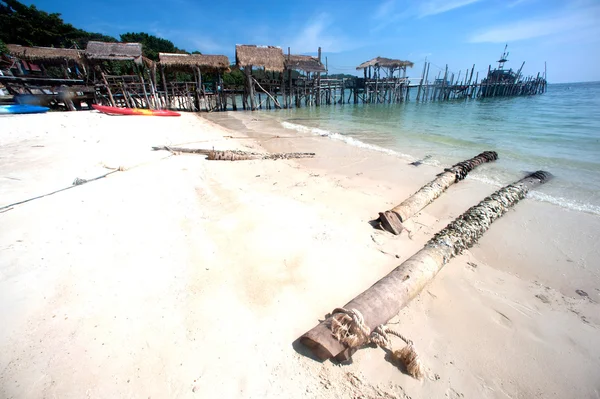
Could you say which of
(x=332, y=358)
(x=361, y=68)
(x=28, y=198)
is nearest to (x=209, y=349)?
(x=332, y=358)

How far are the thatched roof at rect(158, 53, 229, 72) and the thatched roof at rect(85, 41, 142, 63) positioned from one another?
1885 millimetres

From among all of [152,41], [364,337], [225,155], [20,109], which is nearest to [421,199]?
[364,337]

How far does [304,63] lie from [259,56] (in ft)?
20.6

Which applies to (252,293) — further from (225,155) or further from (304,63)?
(304,63)

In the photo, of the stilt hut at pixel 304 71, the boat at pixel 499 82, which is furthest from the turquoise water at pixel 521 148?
the boat at pixel 499 82

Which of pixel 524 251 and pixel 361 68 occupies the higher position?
pixel 361 68

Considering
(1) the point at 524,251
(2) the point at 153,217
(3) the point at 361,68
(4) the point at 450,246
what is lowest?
(1) the point at 524,251

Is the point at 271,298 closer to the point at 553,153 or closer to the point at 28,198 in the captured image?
the point at 28,198

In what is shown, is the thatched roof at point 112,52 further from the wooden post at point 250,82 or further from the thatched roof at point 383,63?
the thatched roof at point 383,63

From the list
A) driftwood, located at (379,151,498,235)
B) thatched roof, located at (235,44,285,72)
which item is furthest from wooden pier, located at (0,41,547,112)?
driftwood, located at (379,151,498,235)

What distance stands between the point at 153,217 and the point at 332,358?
2907 millimetres

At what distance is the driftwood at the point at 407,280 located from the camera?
1.88 meters

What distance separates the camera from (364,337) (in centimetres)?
191

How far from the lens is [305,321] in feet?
7.25
